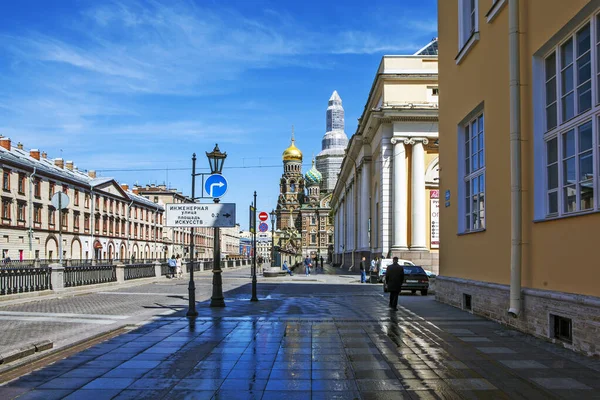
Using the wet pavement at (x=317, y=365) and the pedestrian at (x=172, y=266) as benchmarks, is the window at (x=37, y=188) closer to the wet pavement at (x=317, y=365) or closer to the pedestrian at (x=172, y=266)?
the pedestrian at (x=172, y=266)

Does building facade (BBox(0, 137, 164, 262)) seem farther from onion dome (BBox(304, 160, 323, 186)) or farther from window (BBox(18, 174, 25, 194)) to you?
onion dome (BBox(304, 160, 323, 186))

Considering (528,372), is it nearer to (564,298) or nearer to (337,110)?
(564,298)

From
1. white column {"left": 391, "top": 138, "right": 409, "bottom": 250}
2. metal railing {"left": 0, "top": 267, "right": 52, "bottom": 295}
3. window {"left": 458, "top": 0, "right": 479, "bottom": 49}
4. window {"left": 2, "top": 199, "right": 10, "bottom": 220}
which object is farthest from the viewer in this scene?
window {"left": 2, "top": 199, "right": 10, "bottom": 220}

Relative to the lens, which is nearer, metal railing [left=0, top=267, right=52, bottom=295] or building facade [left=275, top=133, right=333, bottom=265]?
metal railing [left=0, top=267, right=52, bottom=295]

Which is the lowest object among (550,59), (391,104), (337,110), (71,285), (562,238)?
(71,285)

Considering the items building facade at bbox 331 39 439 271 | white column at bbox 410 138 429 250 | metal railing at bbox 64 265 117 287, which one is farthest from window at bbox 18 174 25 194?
white column at bbox 410 138 429 250

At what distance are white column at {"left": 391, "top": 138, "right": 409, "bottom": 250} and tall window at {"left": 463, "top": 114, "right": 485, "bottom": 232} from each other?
23.1 meters

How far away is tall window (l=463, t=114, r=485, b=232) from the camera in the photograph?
1523 cm

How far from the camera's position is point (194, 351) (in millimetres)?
9727

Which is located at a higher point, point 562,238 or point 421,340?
point 562,238

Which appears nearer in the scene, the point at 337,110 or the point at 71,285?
the point at 71,285

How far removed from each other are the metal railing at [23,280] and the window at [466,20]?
15.2 meters

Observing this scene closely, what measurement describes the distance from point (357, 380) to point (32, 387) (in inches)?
152

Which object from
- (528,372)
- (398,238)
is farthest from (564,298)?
(398,238)
